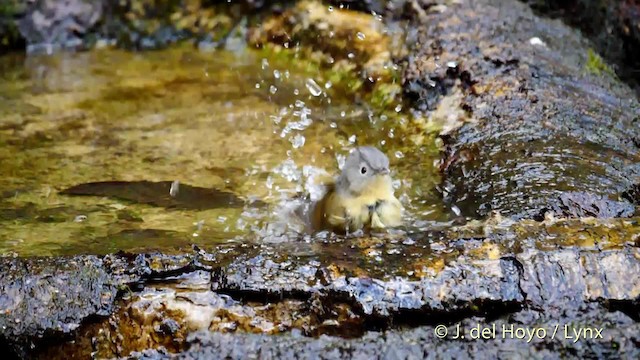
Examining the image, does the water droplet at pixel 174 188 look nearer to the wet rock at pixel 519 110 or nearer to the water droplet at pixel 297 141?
the water droplet at pixel 297 141

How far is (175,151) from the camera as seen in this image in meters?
5.04

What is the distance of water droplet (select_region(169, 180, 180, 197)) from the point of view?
14.4 ft

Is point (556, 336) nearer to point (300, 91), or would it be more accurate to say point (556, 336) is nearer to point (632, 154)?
point (632, 154)

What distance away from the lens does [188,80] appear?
654cm

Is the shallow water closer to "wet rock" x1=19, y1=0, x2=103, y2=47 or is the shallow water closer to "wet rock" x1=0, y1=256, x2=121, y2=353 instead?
"wet rock" x1=0, y1=256, x2=121, y2=353

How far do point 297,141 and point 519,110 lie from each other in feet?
5.27

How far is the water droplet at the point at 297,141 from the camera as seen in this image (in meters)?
5.12

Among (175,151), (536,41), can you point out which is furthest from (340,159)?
(536,41)

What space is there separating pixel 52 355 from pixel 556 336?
171cm

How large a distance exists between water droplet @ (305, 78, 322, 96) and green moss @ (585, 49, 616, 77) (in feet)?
7.23

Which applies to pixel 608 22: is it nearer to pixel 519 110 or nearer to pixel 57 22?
pixel 519 110

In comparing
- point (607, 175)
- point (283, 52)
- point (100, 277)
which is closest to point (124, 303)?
point (100, 277)

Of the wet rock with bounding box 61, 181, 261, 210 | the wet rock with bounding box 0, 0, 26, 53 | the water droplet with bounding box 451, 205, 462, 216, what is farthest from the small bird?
the wet rock with bounding box 0, 0, 26, 53

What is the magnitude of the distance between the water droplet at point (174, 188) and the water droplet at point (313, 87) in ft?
6.31
